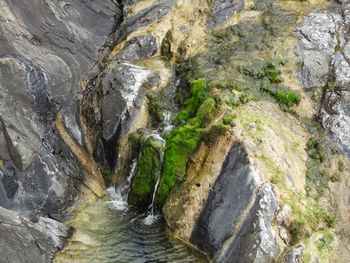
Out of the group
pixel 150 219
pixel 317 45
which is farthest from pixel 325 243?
pixel 317 45

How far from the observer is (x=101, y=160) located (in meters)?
13.1

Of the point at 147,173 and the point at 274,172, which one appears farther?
the point at 147,173

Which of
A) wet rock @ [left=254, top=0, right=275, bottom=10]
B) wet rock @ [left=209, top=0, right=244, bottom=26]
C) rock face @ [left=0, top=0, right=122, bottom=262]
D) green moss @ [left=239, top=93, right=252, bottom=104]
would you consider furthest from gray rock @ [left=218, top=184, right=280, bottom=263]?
wet rock @ [left=254, top=0, right=275, bottom=10]

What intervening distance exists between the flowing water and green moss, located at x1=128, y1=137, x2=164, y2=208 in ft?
1.19

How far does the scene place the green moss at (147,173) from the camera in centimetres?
1181

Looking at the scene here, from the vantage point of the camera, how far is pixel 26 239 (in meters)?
9.59

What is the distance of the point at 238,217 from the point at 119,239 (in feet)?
9.53

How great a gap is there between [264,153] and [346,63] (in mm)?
4148

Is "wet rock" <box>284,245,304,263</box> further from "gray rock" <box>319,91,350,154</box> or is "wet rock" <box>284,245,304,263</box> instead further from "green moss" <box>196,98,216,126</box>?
"green moss" <box>196,98,216,126</box>

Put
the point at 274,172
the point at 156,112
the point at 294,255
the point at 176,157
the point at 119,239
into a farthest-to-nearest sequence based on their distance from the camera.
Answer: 1. the point at 156,112
2. the point at 176,157
3. the point at 119,239
4. the point at 274,172
5. the point at 294,255

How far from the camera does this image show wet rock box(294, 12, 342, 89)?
12.5 meters

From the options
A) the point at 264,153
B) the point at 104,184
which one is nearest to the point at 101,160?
the point at 104,184

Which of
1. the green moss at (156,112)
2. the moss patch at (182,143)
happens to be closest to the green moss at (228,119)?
the moss patch at (182,143)

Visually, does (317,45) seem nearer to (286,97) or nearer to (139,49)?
(286,97)
